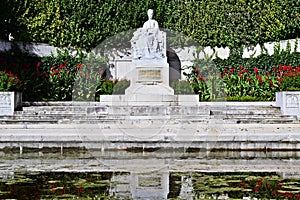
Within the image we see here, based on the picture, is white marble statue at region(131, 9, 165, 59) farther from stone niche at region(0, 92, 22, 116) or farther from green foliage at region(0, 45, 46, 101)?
stone niche at region(0, 92, 22, 116)

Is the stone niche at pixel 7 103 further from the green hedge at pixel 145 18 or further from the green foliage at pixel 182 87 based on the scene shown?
the green hedge at pixel 145 18

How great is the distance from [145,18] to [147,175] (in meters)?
15.7

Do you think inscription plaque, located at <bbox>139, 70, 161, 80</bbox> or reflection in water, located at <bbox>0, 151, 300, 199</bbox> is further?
inscription plaque, located at <bbox>139, 70, 161, 80</bbox>

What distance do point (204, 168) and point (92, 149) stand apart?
10.0 feet

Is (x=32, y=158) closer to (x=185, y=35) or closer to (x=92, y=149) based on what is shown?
(x=92, y=149)

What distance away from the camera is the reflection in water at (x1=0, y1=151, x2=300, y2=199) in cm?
628

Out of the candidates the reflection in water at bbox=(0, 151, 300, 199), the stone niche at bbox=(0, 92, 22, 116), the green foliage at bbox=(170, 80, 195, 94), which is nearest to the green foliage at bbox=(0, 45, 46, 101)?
the stone niche at bbox=(0, 92, 22, 116)

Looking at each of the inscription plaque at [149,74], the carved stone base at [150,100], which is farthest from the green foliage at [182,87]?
the carved stone base at [150,100]

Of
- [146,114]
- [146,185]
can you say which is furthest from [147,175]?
[146,114]

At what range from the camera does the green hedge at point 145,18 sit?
67.8 ft

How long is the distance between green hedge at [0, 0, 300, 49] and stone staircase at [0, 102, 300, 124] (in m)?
5.92

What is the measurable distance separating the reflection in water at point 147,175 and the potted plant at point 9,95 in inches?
166

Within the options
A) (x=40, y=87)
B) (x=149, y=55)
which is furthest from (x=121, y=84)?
(x=40, y=87)

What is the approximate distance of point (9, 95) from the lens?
1432 cm
